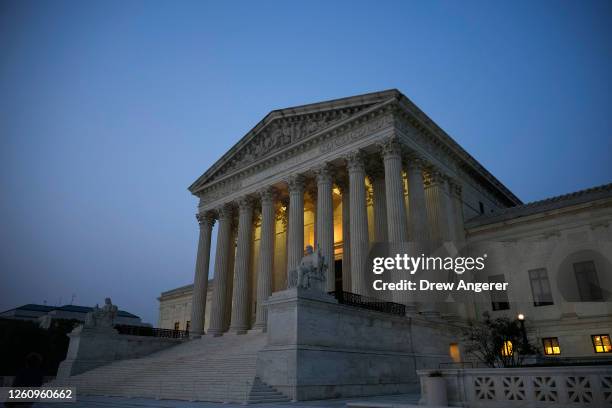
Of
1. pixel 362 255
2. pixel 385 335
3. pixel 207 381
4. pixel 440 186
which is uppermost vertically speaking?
pixel 440 186

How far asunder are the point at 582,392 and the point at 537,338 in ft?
69.6

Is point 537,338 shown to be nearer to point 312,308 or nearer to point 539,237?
point 539,237

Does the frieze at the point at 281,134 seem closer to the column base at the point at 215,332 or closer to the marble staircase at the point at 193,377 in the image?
the column base at the point at 215,332

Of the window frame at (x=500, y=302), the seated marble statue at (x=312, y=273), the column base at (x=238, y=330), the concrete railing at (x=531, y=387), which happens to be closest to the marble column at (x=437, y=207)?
the window frame at (x=500, y=302)

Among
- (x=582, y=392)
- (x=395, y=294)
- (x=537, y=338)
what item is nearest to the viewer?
(x=582, y=392)

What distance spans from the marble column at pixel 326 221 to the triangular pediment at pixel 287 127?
346cm

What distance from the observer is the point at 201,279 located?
35969mm

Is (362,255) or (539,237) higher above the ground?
(539,237)

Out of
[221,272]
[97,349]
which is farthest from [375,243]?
[97,349]

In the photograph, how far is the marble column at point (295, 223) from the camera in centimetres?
2820

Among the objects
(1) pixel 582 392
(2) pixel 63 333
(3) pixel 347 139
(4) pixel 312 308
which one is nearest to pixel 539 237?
(3) pixel 347 139

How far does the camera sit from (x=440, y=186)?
29.1 m

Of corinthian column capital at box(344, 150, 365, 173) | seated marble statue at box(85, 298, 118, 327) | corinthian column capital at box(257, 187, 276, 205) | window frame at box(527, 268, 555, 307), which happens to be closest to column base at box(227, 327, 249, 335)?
seated marble statue at box(85, 298, 118, 327)

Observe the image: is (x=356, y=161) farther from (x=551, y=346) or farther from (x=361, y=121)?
(x=551, y=346)
